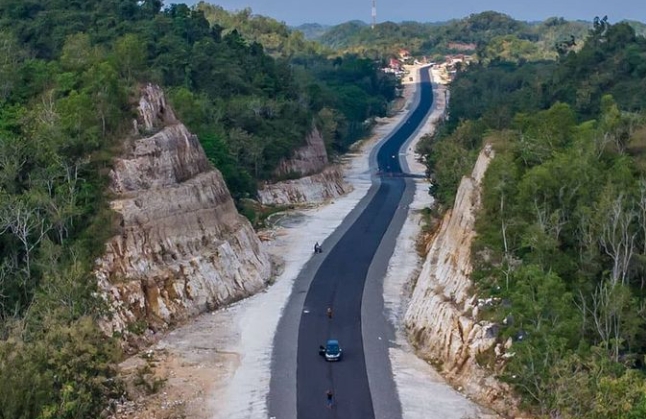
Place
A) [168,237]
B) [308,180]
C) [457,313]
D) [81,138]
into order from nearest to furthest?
[457,313], [81,138], [168,237], [308,180]

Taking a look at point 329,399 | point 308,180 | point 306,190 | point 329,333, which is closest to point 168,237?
point 329,333

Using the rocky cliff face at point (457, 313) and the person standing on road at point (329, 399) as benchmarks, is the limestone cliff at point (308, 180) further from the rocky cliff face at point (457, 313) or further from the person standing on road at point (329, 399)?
the person standing on road at point (329, 399)

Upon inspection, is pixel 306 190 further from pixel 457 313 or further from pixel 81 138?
pixel 457 313

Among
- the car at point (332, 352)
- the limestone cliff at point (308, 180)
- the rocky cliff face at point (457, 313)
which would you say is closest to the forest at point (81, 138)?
the limestone cliff at point (308, 180)

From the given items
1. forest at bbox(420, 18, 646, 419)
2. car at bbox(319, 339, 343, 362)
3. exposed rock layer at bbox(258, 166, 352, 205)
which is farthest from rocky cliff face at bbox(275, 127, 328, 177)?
car at bbox(319, 339, 343, 362)

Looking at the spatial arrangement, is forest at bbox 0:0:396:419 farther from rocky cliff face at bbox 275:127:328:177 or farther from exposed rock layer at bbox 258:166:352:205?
exposed rock layer at bbox 258:166:352:205

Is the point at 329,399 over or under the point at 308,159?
under
